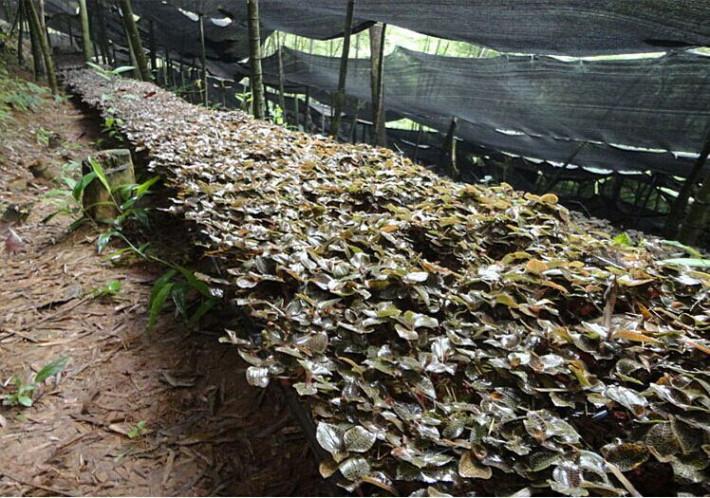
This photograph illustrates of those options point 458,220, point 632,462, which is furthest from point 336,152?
point 632,462

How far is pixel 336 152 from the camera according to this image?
8.55 ft

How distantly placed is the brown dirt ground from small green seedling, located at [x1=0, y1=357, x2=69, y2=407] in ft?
0.10

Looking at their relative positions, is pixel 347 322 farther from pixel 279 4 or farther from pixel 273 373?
pixel 279 4

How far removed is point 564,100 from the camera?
5582 mm

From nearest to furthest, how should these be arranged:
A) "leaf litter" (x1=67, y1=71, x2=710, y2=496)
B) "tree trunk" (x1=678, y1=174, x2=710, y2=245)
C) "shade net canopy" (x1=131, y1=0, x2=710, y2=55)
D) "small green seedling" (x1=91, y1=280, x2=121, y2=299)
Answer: "leaf litter" (x1=67, y1=71, x2=710, y2=496) → "small green seedling" (x1=91, y1=280, x2=121, y2=299) → "tree trunk" (x1=678, y1=174, x2=710, y2=245) → "shade net canopy" (x1=131, y1=0, x2=710, y2=55)

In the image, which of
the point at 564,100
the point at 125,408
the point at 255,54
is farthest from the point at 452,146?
the point at 125,408

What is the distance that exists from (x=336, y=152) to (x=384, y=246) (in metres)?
1.36

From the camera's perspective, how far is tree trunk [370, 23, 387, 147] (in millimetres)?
5891

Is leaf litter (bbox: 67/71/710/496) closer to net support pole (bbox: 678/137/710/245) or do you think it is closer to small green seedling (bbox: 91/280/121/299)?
small green seedling (bbox: 91/280/121/299)

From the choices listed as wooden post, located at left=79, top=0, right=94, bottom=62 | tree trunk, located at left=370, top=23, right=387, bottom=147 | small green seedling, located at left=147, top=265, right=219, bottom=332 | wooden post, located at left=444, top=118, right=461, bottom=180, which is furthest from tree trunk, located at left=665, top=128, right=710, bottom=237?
wooden post, located at left=79, top=0, right=94, bottom=62

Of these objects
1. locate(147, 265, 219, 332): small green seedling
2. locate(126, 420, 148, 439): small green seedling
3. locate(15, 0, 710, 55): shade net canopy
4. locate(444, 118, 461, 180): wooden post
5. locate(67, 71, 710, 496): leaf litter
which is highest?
locate(15, 0, 710, 55): shade net canopy

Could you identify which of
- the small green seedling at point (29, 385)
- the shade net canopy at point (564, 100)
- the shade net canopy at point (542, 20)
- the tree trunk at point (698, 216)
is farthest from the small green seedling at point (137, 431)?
the shade net canopy at point (564, 100)

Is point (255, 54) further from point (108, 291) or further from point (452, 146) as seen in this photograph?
point (452, 146)

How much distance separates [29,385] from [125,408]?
1.42 ft
